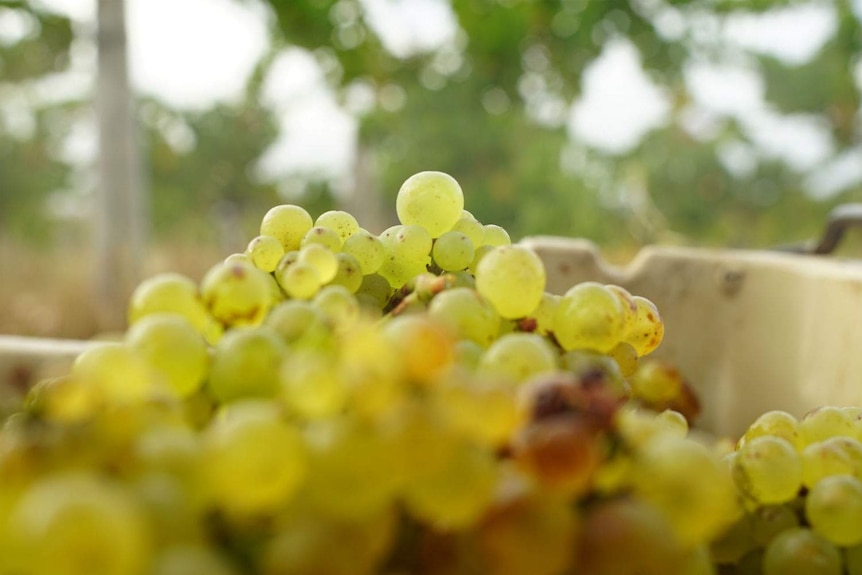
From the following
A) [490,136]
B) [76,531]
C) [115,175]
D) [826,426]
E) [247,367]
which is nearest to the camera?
[76,531]

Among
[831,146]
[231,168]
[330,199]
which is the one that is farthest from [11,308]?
[831,146]

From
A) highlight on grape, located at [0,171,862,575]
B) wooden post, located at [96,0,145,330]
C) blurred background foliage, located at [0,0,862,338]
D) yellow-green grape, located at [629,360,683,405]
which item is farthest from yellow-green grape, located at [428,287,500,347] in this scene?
wooden post, located at [96,0,145,330]

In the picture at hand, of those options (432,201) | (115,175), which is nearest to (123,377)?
(432,201)

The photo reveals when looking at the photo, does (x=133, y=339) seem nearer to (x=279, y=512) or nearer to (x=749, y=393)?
(x=279, y=512)

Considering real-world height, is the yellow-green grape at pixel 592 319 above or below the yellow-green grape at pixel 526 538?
above

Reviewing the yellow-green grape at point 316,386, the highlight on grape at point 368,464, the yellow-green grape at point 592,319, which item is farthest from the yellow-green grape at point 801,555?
the yellow-green grape at point 316,386

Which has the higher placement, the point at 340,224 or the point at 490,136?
the point at 340,224

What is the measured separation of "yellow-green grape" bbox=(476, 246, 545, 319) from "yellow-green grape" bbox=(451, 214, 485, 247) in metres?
0.10

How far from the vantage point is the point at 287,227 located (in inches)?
18.9

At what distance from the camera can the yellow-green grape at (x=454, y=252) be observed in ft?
1.52

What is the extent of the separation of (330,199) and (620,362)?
10973 millimetres

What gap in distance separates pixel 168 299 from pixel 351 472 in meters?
0.16

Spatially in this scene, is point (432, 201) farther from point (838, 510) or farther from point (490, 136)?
point (490, 136)

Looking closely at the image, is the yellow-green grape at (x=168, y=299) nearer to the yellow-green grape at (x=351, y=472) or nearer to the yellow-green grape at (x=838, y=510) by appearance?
the yellow-green grape at (x=351, y=472)
